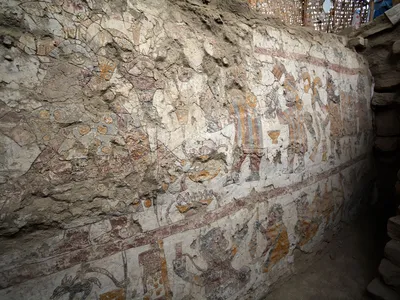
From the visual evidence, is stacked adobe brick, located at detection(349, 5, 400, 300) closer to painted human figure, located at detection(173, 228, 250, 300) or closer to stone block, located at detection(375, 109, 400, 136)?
stone block, located at detection(375, 109, 400, 136)

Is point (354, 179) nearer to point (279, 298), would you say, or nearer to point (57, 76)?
point (279, 298)

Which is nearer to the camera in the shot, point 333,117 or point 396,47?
point 333,117

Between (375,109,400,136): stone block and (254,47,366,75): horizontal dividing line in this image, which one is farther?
(375,109,400,136): stone block

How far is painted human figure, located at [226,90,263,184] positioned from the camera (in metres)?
1.58

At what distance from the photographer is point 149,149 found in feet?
4.00

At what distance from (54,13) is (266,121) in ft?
4.67

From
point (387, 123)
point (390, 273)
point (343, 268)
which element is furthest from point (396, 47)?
point (343, 268)

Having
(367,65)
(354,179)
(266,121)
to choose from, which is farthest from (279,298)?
(367,65)

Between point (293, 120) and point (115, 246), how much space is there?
5.43 feet

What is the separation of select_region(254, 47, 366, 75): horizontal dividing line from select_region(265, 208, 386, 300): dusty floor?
187cm

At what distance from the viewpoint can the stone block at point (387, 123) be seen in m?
3.02

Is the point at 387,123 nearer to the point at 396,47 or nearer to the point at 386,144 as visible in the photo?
the point at 386,144

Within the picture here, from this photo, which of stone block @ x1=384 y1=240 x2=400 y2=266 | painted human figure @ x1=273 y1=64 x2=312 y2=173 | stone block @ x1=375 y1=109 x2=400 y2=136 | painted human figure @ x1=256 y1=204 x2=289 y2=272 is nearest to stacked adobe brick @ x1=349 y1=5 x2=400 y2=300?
stone block @ x1=375 y1=109 x2=400 y2=136

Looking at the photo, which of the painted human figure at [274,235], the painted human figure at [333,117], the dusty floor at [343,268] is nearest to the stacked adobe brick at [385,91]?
the dusty floor at [343,268]
